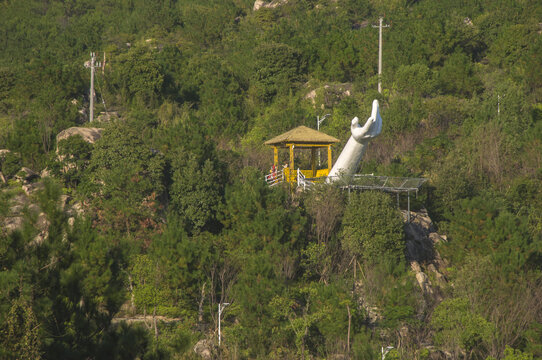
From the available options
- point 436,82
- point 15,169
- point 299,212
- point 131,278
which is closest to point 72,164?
point 15,169

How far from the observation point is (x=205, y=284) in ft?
81.5

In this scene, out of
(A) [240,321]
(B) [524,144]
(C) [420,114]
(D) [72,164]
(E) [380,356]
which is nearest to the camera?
(E) [380,356]

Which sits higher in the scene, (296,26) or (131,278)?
(296,26)

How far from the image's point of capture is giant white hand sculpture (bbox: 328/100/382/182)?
27031 mm

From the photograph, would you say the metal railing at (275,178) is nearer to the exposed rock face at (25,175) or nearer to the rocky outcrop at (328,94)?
the exposed rock face at (25,175)

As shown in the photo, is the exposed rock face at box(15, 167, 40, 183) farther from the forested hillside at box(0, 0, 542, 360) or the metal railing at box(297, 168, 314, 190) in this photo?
the metal railing at box(297, 168, 314, 190)

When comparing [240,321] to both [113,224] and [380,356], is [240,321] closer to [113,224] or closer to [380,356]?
[380,356]

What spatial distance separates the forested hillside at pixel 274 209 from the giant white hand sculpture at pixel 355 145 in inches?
42.4

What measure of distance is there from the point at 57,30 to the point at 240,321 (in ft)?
181

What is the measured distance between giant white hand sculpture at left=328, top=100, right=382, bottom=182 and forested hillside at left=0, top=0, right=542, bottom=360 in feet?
3.54

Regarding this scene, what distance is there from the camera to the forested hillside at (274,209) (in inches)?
471

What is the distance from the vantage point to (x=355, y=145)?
92.8 feet

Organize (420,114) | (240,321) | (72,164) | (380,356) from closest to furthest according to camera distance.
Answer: (380,356) → (240,321) → (72,164) → (420,114)

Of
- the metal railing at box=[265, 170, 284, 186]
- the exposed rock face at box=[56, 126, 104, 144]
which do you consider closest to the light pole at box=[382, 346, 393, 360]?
the metal railing at box=[265, 170, 284, 186]
